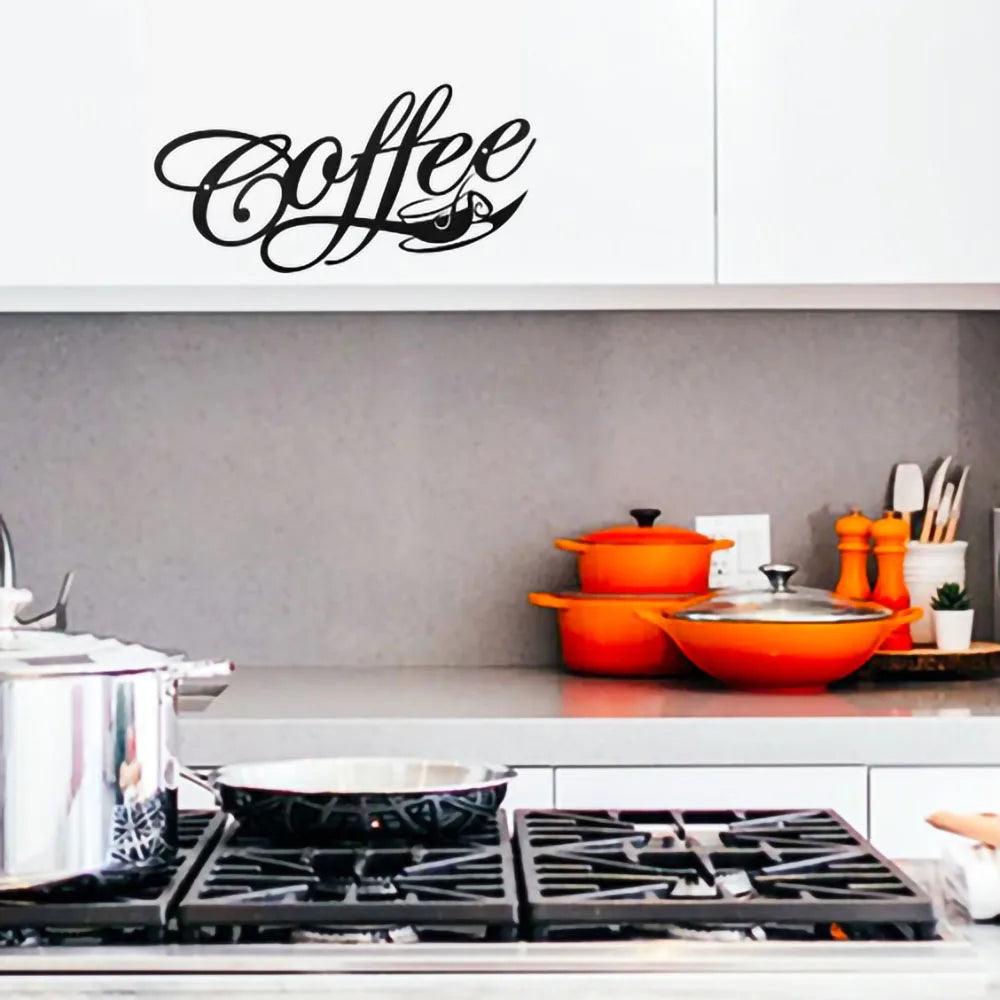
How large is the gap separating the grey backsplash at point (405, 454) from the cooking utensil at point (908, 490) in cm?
4

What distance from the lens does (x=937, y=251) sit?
2.58m

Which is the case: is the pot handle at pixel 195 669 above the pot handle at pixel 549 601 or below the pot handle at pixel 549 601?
above

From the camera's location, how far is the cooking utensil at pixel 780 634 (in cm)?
245

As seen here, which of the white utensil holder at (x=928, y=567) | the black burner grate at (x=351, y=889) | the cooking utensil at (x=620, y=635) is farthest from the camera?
the white utensil holder at (x=928, y=567)

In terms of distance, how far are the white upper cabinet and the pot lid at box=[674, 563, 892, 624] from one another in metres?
Answer: 0.50

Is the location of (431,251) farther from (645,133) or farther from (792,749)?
(792,749)

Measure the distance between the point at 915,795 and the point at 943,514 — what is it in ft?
2.64

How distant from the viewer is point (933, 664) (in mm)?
2641

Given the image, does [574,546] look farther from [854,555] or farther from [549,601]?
[854,555]

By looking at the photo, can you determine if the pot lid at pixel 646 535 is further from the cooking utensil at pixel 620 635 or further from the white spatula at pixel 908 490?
the white spatula at pixel 908 490

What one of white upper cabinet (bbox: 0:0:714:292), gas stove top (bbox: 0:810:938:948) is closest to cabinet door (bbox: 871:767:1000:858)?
white upper cabinet (bbox: 0:0:714:292)

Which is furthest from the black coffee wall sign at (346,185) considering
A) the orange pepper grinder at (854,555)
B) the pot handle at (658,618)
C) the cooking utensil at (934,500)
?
the cooking utensil at (934,500)

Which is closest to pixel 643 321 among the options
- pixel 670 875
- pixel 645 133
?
pixel 645 133

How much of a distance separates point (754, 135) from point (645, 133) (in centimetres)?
17
